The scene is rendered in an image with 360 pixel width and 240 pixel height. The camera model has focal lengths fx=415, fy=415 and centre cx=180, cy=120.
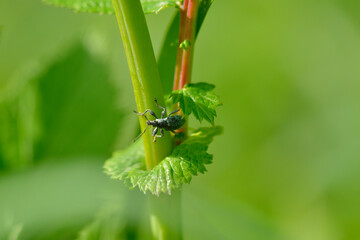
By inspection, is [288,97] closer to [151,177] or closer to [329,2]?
[329,2]

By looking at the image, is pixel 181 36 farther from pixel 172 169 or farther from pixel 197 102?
pixel 172 169

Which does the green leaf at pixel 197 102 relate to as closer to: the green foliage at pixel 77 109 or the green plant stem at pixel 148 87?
the green plant stem at pixel 148 87

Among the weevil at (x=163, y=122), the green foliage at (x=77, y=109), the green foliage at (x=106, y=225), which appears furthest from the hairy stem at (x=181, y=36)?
the green foliage at (x=77, y=109)

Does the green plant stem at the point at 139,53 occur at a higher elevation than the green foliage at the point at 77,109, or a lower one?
lower

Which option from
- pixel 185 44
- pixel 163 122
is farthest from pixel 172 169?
pixel 185 44

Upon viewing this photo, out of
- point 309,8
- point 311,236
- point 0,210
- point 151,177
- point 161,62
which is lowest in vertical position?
point 311,236

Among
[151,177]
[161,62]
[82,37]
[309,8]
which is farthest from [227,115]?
[151,177]

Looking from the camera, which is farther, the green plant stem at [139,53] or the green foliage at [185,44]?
the green foliage at [185,44]
